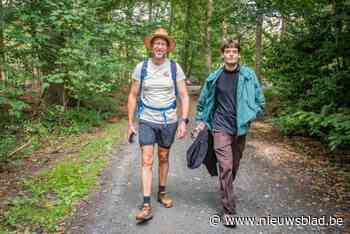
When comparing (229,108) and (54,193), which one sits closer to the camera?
(229,108)

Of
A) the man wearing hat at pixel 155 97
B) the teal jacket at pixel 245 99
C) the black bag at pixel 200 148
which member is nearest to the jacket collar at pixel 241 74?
the teal jacket at pixel 245 99

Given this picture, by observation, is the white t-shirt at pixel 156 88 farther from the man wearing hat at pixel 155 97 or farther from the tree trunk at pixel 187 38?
the tree trunk at pixel 187 38

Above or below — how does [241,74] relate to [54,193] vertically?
above

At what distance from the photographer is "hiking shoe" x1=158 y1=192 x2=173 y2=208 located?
477 cm

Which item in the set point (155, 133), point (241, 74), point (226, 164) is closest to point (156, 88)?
point (155, 133)

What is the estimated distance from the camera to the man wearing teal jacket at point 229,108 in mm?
4441

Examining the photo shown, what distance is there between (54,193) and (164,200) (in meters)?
1.86

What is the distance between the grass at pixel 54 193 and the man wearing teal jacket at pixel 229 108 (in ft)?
7.03

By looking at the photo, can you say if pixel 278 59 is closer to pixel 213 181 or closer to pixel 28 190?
pixel 213 181

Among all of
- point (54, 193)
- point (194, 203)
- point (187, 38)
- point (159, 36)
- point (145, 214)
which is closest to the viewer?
point (145, 214)

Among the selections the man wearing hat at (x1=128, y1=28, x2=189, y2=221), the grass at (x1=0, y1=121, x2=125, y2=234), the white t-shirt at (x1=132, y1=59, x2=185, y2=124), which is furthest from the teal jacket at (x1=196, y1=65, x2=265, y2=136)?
the grass at (x1=0, y1=121, x2=125, y2=234)

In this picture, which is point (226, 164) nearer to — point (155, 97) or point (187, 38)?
point (155, 97)

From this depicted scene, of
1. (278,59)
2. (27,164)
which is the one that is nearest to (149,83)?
(27,164)

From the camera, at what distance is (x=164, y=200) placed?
15.8 ft
